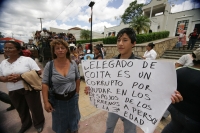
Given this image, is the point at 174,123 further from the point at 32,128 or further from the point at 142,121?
the point at 32,128

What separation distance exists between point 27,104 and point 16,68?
87 centimetres

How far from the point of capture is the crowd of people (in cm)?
107

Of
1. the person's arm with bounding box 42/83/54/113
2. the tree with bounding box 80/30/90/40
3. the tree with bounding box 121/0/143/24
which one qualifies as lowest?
the person's arm with bounding box 42/83/54/113

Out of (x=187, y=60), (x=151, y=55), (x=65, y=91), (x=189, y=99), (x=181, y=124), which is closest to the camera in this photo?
(x=189, y=99)

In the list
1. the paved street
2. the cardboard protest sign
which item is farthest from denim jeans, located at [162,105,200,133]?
the paved street

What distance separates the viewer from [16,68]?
1771mm

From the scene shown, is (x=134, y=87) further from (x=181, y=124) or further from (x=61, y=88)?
(x=61, y=88)

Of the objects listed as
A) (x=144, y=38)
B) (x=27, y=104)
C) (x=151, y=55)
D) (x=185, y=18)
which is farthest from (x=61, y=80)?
Answer: (x=185, y=18)

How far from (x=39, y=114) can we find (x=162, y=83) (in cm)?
251

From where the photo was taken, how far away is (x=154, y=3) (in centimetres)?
1730

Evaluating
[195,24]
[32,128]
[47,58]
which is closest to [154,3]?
[195,24]

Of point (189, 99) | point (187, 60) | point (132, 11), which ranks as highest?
point (132, 11)

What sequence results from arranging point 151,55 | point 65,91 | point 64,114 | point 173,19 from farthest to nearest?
point 173,19, point 151,55, point 64,114, point 65,91

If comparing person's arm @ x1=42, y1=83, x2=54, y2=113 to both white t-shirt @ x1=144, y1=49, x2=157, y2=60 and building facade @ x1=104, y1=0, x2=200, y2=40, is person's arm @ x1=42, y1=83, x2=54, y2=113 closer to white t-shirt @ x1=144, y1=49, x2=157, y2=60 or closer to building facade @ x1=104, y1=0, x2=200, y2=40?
white t-shirt @ x1=144, y1=49, x2=157, y2=60
